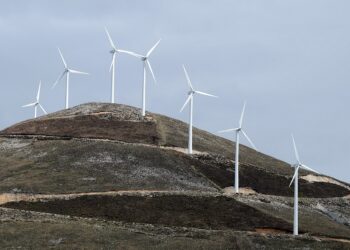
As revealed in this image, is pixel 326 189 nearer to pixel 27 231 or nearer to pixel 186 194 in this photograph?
pixel 186 194

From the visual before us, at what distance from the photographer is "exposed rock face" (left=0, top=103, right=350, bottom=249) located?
77750 mm

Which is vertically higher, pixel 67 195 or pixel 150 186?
pixel 150 186

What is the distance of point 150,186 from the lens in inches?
3949

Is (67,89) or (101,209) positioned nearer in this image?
(101,209)

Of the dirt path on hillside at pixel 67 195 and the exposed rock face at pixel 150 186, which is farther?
the dirt path on hillside at pixel 67 195

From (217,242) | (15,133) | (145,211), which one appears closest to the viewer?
(217,242)

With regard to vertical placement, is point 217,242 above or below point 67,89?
below

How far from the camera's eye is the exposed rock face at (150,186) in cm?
7775

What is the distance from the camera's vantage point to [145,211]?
8788 centimetres

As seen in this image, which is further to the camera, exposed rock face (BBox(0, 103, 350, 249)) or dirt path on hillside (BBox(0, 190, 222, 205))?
dirt path on hillside (BBox(0, 190, 222, 205))

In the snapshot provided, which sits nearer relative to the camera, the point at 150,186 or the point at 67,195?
the point at 67,195

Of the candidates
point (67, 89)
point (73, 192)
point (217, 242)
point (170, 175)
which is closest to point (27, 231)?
point (217, 242)

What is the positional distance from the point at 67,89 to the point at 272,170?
1908 inches

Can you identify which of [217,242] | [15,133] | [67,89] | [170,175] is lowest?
[217,242]
